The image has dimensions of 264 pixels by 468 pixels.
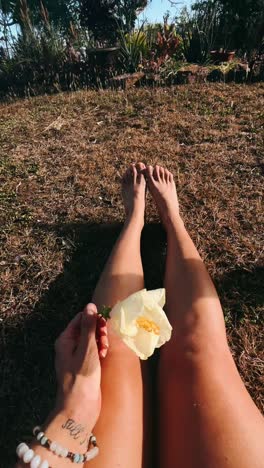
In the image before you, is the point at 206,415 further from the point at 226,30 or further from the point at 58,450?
the point at 226,30

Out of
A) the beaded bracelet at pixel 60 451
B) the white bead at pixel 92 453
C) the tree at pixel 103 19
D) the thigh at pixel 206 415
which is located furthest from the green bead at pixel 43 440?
the tree at pixel 103 19

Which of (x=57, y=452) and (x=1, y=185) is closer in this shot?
(x=57, y=452)

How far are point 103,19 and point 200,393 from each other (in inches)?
317

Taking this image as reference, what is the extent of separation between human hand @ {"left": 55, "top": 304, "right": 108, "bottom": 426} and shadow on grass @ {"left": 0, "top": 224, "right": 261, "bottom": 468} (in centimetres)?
48

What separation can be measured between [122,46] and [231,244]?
504cm

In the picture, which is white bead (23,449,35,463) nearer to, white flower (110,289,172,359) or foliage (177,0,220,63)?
white flower (110,289,172,359)

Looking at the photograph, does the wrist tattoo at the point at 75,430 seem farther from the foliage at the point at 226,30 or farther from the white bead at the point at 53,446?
the foliage at the point at 226,30

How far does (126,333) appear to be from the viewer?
3.14 feet

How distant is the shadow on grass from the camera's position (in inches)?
61.7

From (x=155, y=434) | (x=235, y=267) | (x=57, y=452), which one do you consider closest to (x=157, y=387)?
(x=155, y=434)

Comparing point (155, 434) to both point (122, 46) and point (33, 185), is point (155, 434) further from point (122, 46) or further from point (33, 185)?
point (122, 46)

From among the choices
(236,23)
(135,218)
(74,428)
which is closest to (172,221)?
(135,218)

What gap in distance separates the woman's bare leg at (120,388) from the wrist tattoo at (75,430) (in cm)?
6

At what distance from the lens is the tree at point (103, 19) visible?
7.54 m
